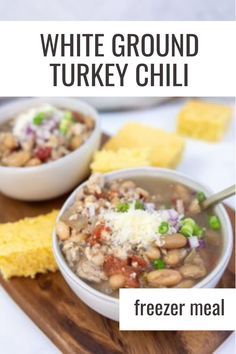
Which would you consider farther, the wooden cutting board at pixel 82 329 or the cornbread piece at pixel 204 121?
the cornbread piece at pixel 204 121

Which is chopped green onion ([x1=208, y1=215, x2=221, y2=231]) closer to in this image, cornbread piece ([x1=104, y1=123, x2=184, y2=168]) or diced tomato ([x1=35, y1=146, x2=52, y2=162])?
cornbread piece ([x1=104, y1=123, x2=184, y2=168])

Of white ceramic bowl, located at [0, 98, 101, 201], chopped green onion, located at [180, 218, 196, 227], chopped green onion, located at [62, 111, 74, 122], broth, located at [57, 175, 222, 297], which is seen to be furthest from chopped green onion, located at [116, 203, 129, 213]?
chopped green onion, located at [62, 111, 74, 122]

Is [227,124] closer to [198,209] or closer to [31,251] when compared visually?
[198,209]

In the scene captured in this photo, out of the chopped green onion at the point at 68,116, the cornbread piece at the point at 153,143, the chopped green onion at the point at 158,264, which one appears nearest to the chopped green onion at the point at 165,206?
the chopped green onion at the point at 158,264

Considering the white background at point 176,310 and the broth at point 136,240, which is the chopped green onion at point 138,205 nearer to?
the broth at point 136,240

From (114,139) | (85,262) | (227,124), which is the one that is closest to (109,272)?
(85,262)

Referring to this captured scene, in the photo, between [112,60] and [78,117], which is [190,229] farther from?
[78,117]
